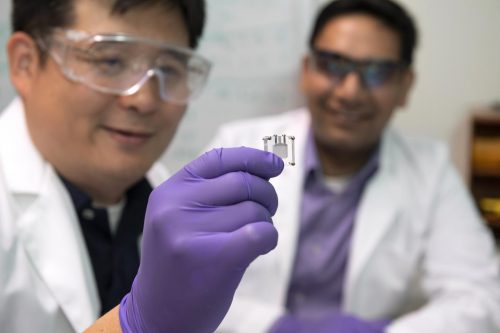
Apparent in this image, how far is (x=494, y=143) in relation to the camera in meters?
1.58

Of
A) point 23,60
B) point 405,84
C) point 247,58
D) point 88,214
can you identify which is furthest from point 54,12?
point 405,84

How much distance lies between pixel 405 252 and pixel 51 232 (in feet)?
3.29

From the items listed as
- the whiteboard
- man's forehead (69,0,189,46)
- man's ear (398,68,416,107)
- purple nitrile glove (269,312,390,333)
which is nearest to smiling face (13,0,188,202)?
man's forehead (69,0,189,46)

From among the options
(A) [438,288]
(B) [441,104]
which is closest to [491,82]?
(B) [441,104]

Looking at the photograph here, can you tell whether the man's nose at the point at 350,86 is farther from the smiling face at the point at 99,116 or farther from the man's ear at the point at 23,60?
the man's ear at the point at 23,60

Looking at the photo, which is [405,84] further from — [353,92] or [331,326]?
[331,326]

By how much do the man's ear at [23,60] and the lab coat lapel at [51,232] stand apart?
112 millimetres

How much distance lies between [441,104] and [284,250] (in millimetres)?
903

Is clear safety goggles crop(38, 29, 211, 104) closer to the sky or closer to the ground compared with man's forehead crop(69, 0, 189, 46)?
closer to the ground

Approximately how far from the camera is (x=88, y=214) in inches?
31.9

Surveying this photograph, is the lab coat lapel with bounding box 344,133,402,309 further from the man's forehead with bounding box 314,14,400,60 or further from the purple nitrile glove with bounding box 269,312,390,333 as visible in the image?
the man's forehead with bounding box 314,14,400,60

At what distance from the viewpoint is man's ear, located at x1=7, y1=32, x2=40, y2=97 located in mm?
796

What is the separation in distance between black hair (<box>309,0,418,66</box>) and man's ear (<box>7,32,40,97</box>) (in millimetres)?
876

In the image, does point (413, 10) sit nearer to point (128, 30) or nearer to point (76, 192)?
point (128, 30)
